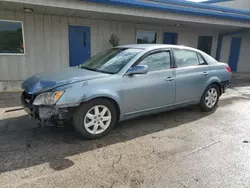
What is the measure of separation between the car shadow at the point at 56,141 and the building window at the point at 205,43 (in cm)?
892

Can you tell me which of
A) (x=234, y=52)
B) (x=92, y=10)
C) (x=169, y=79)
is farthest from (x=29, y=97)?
(x=234, y=52)

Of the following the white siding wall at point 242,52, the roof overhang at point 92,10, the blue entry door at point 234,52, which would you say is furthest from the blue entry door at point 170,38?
the blue entry door at point 234,52

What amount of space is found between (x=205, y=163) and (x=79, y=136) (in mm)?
2026

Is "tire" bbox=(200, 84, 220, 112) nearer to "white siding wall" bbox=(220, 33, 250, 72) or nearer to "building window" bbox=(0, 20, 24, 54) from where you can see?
"building window" bbox=(0, 20, 24, 54)

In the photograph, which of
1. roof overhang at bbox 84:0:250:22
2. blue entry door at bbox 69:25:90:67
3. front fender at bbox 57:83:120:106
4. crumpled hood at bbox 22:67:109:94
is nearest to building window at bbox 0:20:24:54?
blue entry door at bbox 69:25:90:67

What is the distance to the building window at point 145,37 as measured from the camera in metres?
9.81

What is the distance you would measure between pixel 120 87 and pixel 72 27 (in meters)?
5.77

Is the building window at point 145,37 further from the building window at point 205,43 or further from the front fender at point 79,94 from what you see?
the front fender at point 79,94

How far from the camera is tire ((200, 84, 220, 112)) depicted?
15.8 feet

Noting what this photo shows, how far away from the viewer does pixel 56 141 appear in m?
3.34

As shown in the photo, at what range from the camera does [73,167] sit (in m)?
2.64

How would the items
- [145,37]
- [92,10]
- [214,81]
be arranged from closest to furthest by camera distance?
[214,81] < [92,10] < [145,37]

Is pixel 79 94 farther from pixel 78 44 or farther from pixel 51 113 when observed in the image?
pixel 78 44

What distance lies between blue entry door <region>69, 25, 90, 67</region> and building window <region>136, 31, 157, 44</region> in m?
2.62
